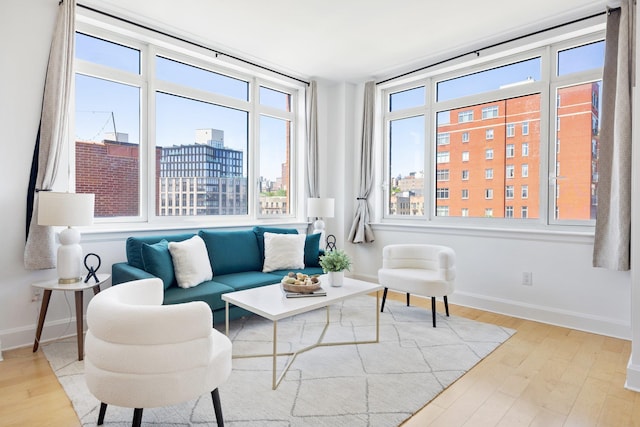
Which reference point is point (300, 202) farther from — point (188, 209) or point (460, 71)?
point (460, 71)

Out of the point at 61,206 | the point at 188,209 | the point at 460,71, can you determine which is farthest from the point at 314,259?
the point at 460,71

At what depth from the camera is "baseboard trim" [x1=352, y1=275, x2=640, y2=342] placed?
10.1ft

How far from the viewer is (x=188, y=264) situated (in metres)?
3.00

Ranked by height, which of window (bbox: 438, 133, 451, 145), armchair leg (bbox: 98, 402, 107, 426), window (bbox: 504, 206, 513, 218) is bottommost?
armchair leg (bbox: 98, 402, 107, 426)

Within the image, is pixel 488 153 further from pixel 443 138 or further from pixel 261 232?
pixel 261 232

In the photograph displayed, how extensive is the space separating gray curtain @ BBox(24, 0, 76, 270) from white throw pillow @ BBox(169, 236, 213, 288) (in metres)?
0.93

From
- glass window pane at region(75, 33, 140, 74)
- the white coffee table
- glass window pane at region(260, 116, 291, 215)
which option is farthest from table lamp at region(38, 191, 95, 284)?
glass window pane at region(260, 116, 291, 215)

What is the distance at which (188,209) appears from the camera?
13.1 ft

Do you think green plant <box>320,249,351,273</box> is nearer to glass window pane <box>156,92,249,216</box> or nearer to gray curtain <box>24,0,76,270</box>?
glass window pane <box>156,92,249,216</box>

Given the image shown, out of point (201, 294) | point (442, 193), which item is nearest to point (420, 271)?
point (442, 193)

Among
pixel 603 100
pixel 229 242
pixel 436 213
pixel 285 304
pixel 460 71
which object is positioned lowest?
pixel 285 304

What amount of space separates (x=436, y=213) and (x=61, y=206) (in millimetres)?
3886

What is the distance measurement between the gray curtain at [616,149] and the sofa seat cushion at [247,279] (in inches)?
115

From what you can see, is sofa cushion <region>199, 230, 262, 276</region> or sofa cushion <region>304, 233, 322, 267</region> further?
sofa cushion <region>304, 233, 322, 267</region>
